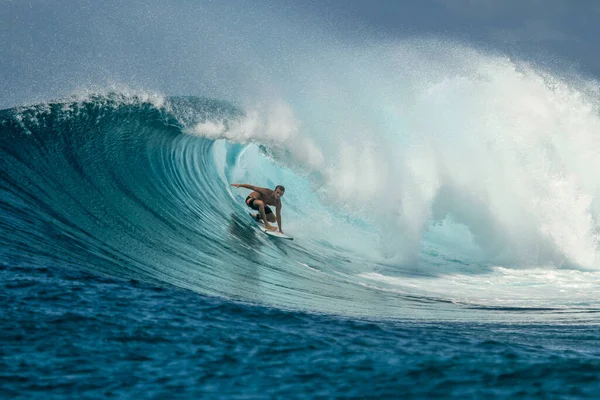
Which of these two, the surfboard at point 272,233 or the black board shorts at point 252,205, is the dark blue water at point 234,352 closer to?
the surfboard at point 272,233

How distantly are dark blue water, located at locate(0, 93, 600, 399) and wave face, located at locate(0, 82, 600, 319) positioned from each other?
59mm

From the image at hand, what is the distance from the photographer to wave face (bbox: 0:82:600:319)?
25.0 feet

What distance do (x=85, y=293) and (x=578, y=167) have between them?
557 inches

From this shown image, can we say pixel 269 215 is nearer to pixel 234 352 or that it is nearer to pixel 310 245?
pixel 310 245

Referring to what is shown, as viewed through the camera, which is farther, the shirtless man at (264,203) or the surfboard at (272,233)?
the shirtless man at (264,203)

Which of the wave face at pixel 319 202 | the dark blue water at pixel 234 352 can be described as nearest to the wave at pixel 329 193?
the wave face at pixel 319 202

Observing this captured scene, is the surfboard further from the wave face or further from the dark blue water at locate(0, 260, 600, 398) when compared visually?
the dark blue water at locate(0, 260, 600, 398)

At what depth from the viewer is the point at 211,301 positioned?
5.72 meters

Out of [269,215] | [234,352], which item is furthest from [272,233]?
[234,352]

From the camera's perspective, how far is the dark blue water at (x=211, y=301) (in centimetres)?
386

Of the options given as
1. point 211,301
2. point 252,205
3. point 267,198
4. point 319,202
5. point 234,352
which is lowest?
point 234,352

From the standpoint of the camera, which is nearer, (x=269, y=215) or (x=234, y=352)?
(x=234, y=352)

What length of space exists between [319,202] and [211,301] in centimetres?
914

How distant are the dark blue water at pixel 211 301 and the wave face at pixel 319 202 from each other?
0.06m
